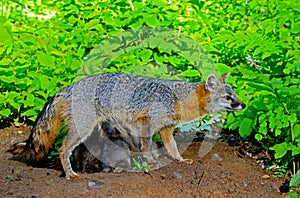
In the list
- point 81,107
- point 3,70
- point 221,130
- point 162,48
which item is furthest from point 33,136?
point 221,130

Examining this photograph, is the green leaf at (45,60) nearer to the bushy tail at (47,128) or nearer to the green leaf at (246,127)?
the bushy tail at (47,128)

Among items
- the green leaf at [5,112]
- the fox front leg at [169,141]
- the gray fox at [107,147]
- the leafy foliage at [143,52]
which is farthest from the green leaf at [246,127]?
the green leaf at [5,112]

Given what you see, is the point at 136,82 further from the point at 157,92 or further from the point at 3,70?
the point at 3,70

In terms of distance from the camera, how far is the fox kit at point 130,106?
6.20 m

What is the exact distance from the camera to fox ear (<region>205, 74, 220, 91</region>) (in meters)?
6.42

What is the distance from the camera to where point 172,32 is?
7340 millimetres

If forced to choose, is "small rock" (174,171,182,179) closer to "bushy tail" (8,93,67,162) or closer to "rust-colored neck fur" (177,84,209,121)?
"rust-colored neck fur" (177,84,209,121)

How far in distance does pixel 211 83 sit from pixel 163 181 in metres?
1.35

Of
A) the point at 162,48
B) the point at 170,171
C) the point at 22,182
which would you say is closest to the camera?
the point at 22,182

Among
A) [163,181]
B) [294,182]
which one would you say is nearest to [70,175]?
[163,181]

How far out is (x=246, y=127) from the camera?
6.12 m

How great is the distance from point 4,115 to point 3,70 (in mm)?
609

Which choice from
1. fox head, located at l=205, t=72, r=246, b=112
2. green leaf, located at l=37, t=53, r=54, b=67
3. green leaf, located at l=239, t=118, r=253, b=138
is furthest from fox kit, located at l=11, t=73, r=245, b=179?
green leaf, located at l=37, t=53, r=54, b=67

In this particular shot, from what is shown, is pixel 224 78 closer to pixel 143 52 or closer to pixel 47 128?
pixel 143 52
